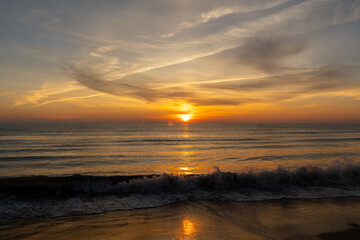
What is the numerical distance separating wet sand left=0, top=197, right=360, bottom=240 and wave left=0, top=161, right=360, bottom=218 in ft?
3.03

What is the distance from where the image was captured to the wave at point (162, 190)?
340 inches

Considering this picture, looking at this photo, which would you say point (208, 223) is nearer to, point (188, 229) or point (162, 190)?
point (188, 229)

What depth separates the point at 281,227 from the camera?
21.2 feet

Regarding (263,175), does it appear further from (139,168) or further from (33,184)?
(33,184)

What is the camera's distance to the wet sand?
5.93 m

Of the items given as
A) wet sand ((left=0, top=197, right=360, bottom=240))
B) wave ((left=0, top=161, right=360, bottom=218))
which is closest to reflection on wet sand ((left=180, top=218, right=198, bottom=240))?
wet sand ((left=0, top=197, right=360, bottom=240))

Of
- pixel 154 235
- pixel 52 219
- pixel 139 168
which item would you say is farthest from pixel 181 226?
pixel 139 168

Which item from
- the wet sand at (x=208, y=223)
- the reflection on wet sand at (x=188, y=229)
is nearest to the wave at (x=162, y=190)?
the wet sand at (x=208, y=223)

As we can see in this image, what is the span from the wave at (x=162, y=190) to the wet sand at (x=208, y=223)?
92cm

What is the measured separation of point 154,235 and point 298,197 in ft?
24.2

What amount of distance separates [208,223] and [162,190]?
170 inches

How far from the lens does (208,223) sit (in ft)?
22.0

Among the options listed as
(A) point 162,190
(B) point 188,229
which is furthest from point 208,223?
(A) point 162,190

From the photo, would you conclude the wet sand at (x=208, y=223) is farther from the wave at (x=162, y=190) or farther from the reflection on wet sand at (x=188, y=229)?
the wave at (x=162, y=190)
